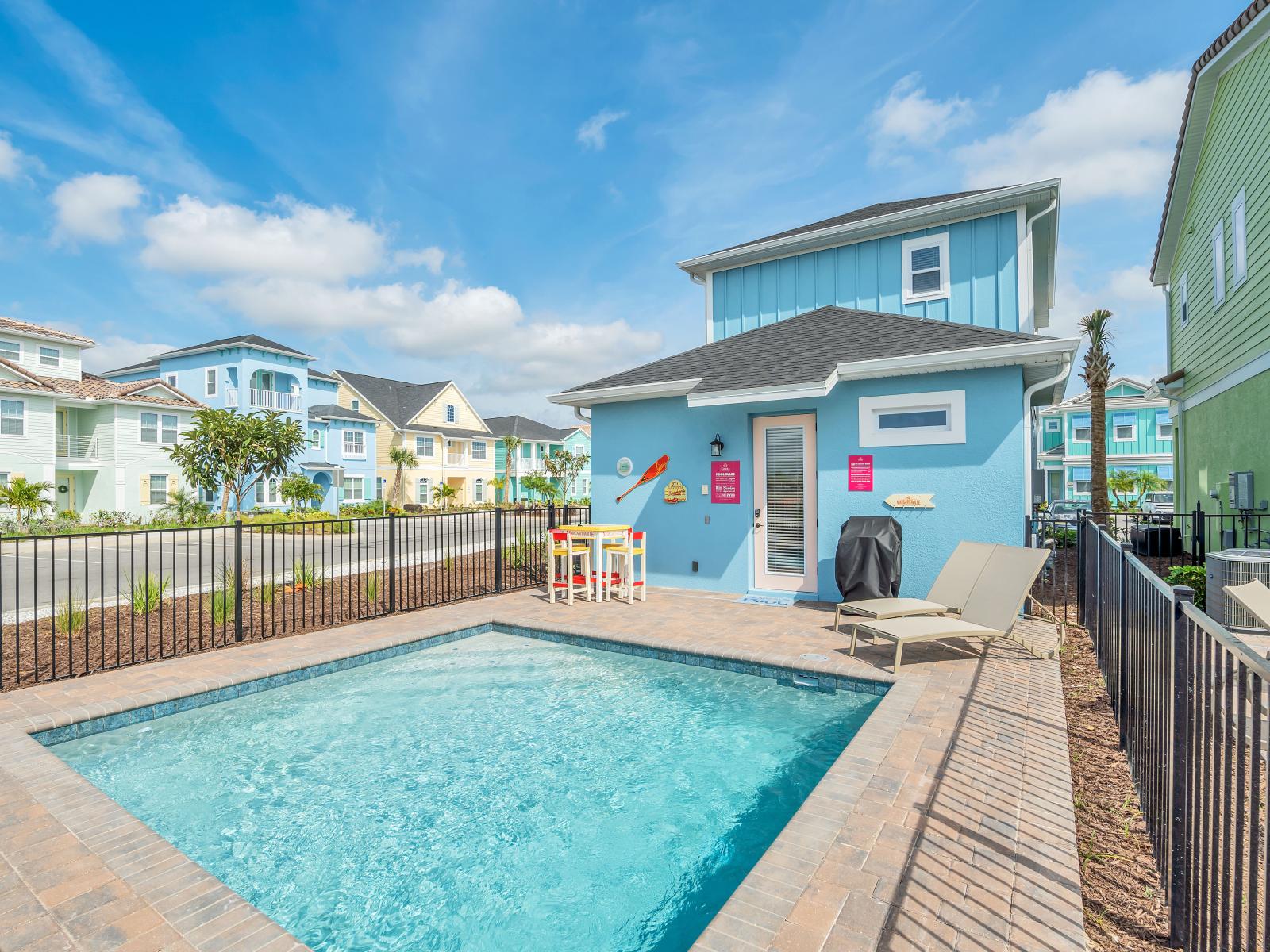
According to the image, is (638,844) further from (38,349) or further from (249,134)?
(38,349)

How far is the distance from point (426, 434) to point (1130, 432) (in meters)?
→ 41.1

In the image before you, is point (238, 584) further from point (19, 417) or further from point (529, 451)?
point (529, 451)

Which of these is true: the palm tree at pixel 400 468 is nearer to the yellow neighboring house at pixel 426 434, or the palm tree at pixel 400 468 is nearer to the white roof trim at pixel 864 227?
the yellow neighboring house at pixel 426 434

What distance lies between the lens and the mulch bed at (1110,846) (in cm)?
240

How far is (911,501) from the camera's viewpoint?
8.07 m

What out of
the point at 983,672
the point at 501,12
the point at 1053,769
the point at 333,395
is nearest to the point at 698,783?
the point at 1053,769

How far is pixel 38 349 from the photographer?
26.6 meters

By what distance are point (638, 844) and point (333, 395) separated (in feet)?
132

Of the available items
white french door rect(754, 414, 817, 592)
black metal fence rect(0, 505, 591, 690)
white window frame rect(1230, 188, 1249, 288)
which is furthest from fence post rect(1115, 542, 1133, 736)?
white window frame rect(1230, 188, 1249, 288)

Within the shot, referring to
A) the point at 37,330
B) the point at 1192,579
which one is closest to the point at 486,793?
the point at 1192,579

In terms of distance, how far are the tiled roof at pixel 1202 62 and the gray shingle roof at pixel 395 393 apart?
121ft

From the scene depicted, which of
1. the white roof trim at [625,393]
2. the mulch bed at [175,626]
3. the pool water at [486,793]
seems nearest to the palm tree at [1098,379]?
the white roof trim at [625,393]

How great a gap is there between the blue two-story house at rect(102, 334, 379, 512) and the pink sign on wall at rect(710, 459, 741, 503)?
27.2 metres

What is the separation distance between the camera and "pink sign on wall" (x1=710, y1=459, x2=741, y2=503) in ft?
30.9
